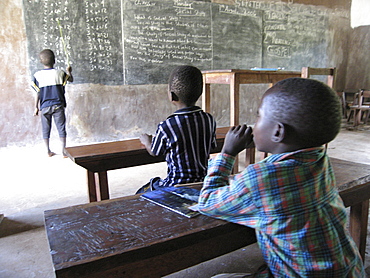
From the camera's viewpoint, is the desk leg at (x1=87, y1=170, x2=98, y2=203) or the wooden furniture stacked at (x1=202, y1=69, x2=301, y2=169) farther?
the wooden furniture stacked at (x1=202, y1=69, x2=301, y2=169)

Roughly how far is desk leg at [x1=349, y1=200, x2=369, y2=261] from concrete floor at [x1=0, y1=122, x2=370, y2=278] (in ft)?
0.70

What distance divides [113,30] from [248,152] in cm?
316

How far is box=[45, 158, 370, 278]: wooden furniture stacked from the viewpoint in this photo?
0.77 meters

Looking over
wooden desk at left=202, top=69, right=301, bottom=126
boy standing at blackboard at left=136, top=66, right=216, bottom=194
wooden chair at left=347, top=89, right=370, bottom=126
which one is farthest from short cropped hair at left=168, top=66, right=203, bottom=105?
wooden chair at left=347, top=89, right=370, bottom=126

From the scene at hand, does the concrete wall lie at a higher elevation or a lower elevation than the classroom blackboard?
lower

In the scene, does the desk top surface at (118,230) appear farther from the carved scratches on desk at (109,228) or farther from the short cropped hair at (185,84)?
the short cropped hair at (185,84)

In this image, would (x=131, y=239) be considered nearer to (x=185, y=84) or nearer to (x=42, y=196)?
(x=185, y=84)

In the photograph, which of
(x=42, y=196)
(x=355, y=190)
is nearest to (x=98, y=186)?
(x=42, y=196)

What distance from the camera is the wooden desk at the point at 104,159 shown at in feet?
6.28

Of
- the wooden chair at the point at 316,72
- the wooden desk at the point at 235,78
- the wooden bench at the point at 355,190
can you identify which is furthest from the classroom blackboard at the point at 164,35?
the wooden bench at the point at 355,190

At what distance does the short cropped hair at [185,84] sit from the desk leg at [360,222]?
38.2 inches

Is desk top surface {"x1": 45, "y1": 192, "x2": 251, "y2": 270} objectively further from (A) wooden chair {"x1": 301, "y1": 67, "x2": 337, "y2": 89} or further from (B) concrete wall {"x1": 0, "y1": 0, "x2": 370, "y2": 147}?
(B) concrete wall {"x1": 0, "y1": 0, "x2": 370, "y2": 147}

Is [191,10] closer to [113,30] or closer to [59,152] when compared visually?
[113,30]

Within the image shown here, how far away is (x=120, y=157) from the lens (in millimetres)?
2006
